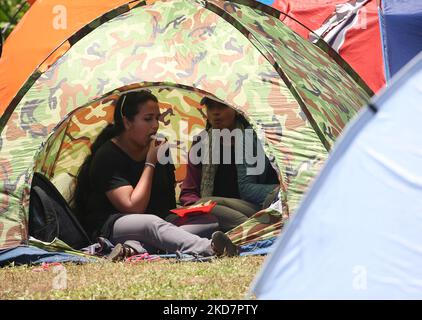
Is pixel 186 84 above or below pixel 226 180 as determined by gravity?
above

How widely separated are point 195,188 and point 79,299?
2223mm

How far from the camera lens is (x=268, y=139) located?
6023 mm

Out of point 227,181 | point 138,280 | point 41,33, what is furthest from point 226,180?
point 41,33

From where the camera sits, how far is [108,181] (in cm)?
651

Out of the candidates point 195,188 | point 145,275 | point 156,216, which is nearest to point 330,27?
point 195,188

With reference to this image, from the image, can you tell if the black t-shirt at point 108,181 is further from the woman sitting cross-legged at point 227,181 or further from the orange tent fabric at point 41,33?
the orange tent fabric at point 41,33

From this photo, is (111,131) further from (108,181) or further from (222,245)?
(222,245)

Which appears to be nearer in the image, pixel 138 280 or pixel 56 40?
pixel 138 280

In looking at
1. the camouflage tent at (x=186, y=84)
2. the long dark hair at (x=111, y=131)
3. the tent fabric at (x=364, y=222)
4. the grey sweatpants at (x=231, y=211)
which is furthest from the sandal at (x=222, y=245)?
the tent fabric at (x=364, y=222)

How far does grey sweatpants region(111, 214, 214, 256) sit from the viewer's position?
6094mm

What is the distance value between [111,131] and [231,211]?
953mm

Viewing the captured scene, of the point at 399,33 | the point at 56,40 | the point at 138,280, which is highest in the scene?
the point at 56,40

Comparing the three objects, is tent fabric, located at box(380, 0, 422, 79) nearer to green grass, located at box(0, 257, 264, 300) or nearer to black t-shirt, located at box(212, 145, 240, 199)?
black t-shirt, located at box(212, 145, 240, 199)

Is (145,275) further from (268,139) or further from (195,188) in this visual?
(195,188)
